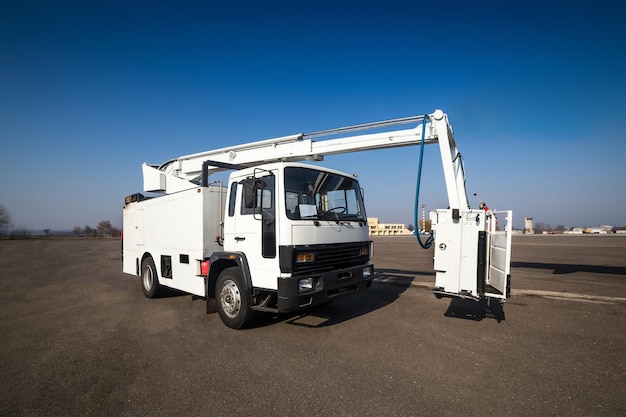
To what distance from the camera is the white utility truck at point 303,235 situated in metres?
5.04

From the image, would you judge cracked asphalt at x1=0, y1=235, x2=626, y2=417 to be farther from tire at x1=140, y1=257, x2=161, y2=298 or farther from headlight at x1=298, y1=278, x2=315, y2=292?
headlight at x1=298, y1=278, x2=315, y2=292

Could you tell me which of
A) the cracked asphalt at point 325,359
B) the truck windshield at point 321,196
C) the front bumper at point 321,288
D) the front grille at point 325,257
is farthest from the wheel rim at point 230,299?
the truck windshield at point 321,196

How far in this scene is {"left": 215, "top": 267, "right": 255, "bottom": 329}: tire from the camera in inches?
210

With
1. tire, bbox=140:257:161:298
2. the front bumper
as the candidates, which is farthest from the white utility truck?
tire, bbox=140:257:161:298

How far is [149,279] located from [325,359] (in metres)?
5.99

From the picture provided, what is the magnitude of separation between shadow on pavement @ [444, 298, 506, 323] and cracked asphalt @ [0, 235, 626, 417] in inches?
2.1

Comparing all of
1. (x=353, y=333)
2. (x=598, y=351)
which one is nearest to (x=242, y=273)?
(x=353, y=333)

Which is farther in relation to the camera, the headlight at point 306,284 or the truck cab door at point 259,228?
the truck cab door at point 259,228

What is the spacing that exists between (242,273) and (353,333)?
6.74 feet

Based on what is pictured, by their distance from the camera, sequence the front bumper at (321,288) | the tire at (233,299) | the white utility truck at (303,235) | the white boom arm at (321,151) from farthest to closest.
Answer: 1. the white boom arm at (321,151)
2. the tire at (233,299)
3. the white utility truck at (303,235)
4. the front bumper at (321,288)

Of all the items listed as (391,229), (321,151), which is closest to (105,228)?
(391,229)

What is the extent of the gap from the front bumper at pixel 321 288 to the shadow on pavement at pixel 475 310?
80.8 inches

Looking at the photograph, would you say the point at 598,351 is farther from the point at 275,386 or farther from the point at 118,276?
the point at 118,276

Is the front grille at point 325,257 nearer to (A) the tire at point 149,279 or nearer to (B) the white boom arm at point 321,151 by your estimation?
(B) the white boom arm at point 321,151
